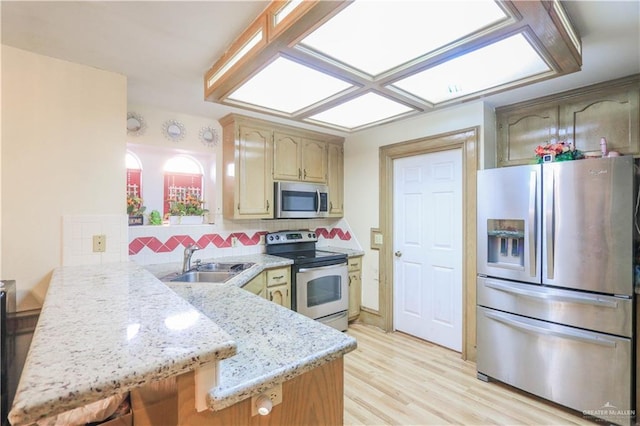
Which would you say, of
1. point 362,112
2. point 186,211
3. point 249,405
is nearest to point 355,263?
point 362,112

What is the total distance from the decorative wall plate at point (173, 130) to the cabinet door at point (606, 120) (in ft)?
10.8

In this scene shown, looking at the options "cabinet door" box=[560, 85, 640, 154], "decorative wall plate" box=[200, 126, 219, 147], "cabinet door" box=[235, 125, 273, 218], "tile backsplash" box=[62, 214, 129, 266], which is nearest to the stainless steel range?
"cabinet door" box=[235, 125, 273, 218]

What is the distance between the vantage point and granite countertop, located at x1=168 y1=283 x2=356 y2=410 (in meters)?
0.79

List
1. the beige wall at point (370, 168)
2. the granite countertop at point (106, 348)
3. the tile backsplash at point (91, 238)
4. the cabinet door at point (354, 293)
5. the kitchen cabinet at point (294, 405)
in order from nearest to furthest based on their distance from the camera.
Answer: the granite countertop at point (106, 348) < the kitchen cabinet at point (294, 405) < the tile backsplash at point (91, 238) < the beige wall at point (370, 168) < the cabinet door at point (354, 293)

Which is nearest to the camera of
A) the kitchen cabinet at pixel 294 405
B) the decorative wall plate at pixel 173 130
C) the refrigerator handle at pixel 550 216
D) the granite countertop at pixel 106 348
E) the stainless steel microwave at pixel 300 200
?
the granite countertop at pixel 106 348

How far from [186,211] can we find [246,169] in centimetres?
70

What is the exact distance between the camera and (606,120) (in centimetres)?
227

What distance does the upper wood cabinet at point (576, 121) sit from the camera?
2.18 m

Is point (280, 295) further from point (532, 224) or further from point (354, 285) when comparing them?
point (532, 224)

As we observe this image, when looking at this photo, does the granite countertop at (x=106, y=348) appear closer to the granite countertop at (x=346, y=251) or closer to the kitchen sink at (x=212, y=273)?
the kitchen sink at (x=212, y=273)

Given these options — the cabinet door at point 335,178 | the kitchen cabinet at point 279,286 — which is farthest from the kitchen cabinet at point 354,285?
the kitchen cabinet at point 279,286

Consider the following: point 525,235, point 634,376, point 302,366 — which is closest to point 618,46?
point 525,235

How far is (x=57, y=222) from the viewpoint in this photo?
180cm

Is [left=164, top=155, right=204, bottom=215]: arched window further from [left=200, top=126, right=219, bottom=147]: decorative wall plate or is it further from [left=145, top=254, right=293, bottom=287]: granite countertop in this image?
[left=145, top=254, right=293, bottom=287]: granite countertop
